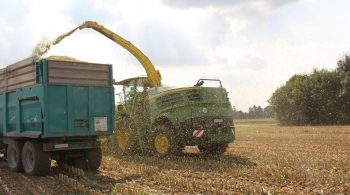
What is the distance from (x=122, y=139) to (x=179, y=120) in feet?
9.42

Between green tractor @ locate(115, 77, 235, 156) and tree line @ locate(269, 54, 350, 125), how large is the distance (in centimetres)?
2618

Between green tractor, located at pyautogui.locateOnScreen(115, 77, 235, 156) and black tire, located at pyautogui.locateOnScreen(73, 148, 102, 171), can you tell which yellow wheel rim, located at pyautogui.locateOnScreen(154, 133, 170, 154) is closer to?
green tractor, located at pyautogui.locateOnScreen(115, 77, 235, 156)

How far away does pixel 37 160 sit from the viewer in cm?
1028

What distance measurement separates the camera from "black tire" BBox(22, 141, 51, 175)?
10.3 meters

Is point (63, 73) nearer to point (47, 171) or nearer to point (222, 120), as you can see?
point (47, 171)

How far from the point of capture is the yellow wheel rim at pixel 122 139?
47.6ft

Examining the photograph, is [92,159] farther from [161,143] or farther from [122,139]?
[122,139]

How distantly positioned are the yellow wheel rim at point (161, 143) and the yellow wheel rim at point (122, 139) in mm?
1565

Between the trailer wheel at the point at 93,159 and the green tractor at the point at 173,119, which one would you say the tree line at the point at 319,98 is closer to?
the green tractor at the point at 173,119

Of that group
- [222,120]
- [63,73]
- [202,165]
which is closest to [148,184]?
[202,165]

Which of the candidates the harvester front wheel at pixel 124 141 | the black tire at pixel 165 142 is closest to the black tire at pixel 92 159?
the black tire at pixel 165 142

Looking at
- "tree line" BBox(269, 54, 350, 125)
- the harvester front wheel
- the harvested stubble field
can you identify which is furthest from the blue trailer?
"tree line" BBox(269, 54, 350, 125)

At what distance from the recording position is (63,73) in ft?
34.0

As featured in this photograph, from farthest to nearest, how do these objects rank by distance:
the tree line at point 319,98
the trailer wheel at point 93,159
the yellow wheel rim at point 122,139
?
the tree line at point 319,98 < the yellow wheel rim at point 122,139 < the trailer wheel at point 93,159
